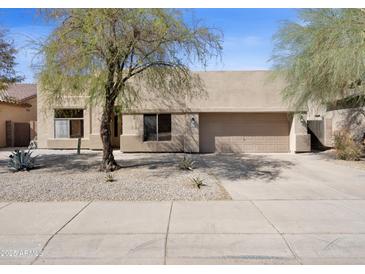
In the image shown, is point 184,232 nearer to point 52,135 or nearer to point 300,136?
point 300,136

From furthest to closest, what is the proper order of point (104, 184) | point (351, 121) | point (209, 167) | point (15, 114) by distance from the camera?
1. point (15, 114)
2. point (351, 121)
3. point (209, 167)
4. point (104, 184)

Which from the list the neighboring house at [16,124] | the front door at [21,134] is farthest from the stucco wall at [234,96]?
the front door at [21,134]

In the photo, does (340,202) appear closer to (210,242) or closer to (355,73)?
(210,242)

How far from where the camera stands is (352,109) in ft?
58.9

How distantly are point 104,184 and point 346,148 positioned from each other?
11241 mm

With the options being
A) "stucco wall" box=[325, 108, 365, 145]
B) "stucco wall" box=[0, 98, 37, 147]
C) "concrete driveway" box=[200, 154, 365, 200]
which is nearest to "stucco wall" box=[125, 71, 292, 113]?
"stucco wall" box=[325, 108, 365, 145]

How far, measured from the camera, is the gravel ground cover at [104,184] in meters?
8.29

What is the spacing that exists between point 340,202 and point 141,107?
12741 mm

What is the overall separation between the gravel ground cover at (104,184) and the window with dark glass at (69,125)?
310 inches

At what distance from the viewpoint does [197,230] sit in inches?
224

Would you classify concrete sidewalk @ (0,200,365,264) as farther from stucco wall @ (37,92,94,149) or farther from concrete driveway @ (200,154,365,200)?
stucco wall @ (37,92,94,149)

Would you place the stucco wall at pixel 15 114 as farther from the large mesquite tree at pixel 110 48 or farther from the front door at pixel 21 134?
the large mesquite tree at pixel 110 48

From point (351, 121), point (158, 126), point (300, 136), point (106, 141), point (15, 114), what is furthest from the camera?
point (15, 114)

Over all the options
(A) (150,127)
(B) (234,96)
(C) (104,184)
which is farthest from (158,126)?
(C) (104,184)
